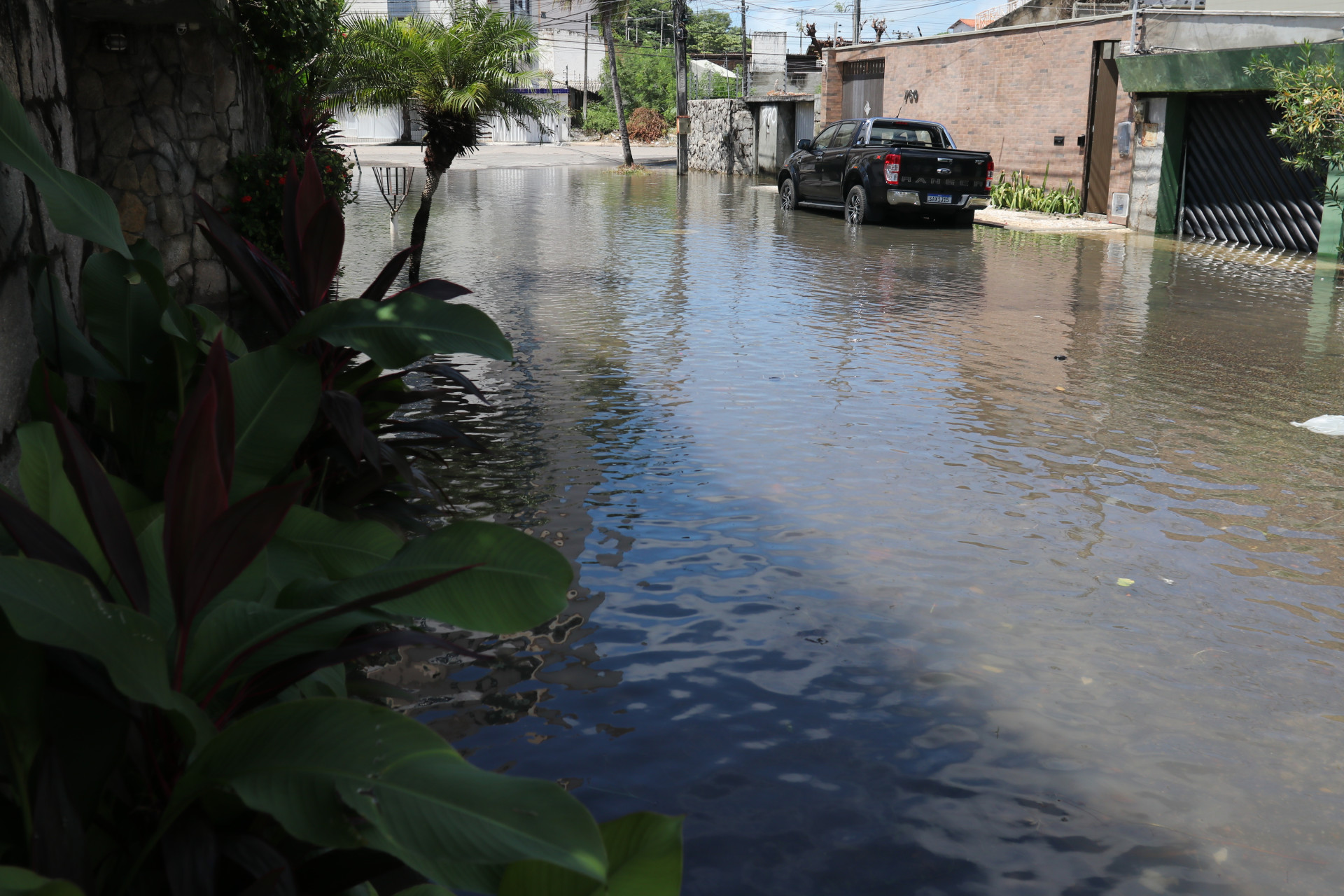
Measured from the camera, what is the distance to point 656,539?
5.27 metres

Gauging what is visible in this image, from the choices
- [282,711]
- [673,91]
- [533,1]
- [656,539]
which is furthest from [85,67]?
[533,1]

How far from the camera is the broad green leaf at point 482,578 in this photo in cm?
223

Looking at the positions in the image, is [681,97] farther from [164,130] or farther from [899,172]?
[164,130]

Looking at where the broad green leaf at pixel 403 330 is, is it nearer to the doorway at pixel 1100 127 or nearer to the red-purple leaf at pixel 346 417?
the red-purple leaf at pixel 346 417

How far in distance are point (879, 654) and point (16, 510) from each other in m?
2.95

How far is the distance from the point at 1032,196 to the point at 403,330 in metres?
22.7

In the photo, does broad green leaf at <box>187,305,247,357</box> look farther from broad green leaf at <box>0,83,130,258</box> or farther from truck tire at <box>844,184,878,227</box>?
truck tire at <box>844,184,878,227</box>

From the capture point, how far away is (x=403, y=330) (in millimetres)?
3699

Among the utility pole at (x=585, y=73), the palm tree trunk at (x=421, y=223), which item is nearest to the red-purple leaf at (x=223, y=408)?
the palm tree trunk at (x=421, y=223)

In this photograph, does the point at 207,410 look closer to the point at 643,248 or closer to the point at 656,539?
the point at 656,539

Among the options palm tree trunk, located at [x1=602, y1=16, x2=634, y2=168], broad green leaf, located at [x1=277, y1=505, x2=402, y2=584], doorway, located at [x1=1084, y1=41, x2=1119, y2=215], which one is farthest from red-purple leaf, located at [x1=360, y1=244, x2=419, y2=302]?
palm tree trunk, located at [x1=602, y1=16, x2=634, y2=168]

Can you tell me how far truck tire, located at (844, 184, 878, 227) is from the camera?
19.7m

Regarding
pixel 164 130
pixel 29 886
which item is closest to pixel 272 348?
pixel 29 886

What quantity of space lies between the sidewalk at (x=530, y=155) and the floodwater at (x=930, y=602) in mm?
33510
